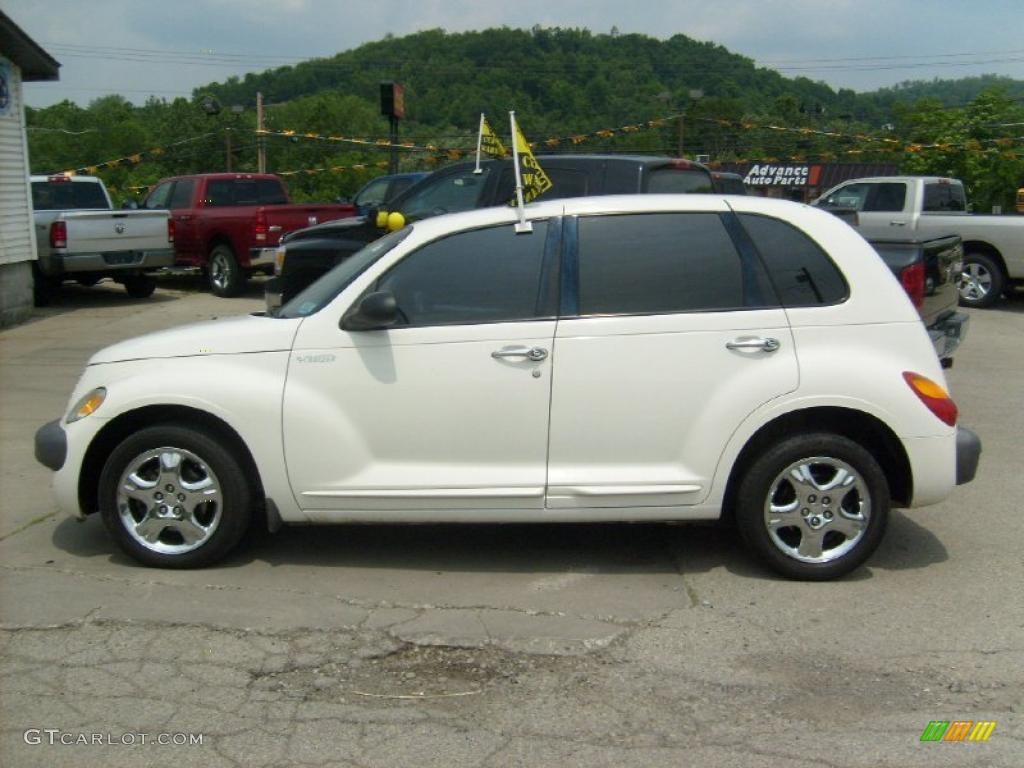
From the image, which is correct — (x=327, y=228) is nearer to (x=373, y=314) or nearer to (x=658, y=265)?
(x=373, y=314)

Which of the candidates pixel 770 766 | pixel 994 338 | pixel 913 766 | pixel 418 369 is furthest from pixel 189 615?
pixel 994 338

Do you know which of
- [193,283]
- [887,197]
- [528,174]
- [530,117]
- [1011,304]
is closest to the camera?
[528,174]

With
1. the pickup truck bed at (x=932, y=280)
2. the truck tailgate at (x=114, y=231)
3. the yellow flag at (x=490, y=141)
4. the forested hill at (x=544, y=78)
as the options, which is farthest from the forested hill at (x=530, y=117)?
the pickup truck bed at (x=932, y=280)

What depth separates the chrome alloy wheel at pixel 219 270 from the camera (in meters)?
18.1

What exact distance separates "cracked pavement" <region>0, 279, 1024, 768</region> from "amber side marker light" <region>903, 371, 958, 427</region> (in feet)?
2.73

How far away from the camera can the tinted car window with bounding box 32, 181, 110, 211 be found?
1817cm

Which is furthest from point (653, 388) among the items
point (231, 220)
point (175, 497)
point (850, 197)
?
point (850, 197)

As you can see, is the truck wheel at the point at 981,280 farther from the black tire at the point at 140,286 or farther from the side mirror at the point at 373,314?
the side mirror at the point at 373,314

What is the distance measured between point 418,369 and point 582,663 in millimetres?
1607

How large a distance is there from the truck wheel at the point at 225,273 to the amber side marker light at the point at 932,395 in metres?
14.1

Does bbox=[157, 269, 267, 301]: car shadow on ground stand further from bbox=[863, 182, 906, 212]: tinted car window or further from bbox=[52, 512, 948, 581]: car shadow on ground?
bbox=[52, 512, 948, 581]: car shadow on ground

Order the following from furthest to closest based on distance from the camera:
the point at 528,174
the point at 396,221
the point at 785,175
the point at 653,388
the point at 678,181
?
the point at 785,175 < the point at 678,181 < the point at 396,221 < the point at 528,174 < the point at 653,388

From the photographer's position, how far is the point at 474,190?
10617 mm

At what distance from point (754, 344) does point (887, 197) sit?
543 inches
